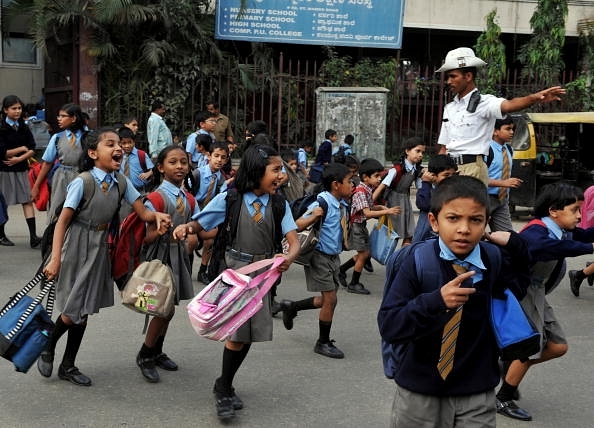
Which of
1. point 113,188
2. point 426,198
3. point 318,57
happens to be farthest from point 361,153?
point 113,188

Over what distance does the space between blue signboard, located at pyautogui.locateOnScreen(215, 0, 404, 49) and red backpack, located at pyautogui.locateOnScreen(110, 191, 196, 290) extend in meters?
11.3

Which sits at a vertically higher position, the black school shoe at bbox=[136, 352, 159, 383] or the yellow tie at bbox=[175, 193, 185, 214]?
the yellow tie at bbox=[175, 193, 185, 214]

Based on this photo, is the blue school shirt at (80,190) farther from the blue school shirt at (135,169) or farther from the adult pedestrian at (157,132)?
the adult pedestrian at (157,132)

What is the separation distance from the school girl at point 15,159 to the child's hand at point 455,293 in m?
7.43

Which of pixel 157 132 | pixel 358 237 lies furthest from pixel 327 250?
pixel 157 132

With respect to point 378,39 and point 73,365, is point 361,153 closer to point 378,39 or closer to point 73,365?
point 378,39

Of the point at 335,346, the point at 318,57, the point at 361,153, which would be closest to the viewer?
the point at 335,346

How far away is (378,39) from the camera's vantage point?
670 inches

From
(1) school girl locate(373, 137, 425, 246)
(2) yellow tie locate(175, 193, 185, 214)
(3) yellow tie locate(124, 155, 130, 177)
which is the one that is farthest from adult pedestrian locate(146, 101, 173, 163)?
(2) yellow tie locate(175, 193, 185, 214)

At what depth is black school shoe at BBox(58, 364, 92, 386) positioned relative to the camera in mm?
4758

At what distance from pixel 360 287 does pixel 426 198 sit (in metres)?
1.67

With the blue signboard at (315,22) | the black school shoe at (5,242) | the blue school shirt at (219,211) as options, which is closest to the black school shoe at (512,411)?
the blue school shirt at (219,211)

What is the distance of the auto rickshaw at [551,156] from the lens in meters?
12.4

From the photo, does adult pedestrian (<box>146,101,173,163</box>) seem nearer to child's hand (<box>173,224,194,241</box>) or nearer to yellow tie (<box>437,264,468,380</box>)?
child's hand (<box>173,224,194,241</box>)
